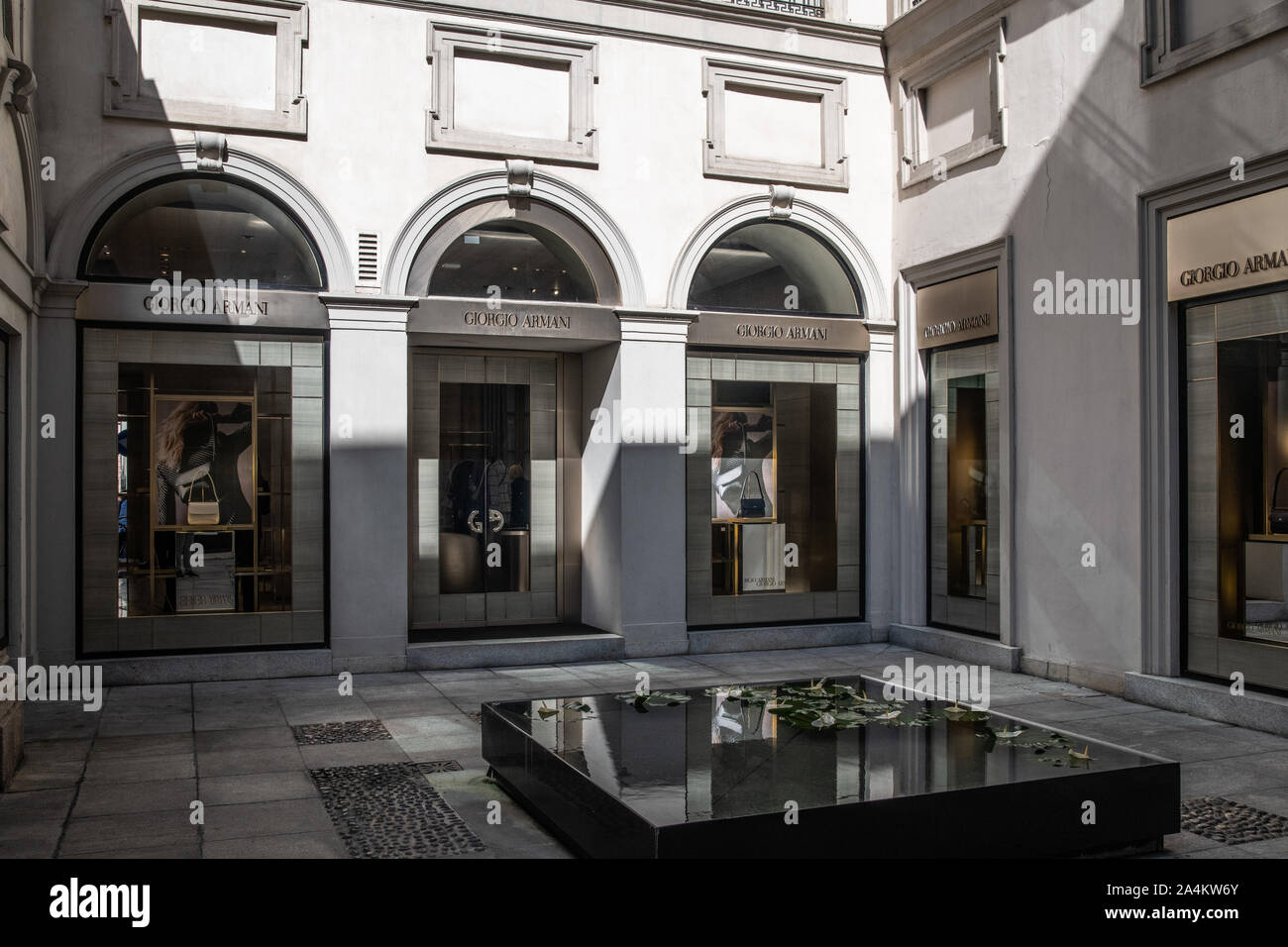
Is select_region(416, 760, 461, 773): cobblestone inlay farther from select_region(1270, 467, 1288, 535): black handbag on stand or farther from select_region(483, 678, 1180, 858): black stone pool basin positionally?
select_region(1270, 467, 1288, 535): black handbag on stand

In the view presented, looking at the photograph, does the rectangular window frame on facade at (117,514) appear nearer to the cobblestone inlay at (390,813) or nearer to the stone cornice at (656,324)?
the stone cornice at (656,324)

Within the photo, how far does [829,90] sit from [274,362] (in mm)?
6905

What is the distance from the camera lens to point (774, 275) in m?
13.3

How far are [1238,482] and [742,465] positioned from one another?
535 cm

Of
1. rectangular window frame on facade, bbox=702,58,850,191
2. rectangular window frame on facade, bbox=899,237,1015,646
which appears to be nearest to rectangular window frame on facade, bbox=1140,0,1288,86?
rectangular window frame on facade, bbox=899,237,1015,646

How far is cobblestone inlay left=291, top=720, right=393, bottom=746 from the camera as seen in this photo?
8.45 meters

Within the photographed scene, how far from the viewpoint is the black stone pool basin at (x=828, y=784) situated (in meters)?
4.93

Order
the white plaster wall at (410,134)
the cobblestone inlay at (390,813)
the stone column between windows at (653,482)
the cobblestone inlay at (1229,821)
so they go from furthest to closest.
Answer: the stone column between windows at (653,482) < the white plaster wall at (410,134) < the cobblestone inlay at (1229,821) < the cobblestone inlay at (390,813)

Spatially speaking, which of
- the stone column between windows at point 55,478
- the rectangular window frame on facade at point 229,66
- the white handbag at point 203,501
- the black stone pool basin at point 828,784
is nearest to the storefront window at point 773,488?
the white handbag at point 203,501

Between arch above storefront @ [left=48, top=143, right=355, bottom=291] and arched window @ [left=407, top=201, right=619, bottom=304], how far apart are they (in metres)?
0.83

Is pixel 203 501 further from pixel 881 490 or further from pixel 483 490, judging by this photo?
pixel 881 490

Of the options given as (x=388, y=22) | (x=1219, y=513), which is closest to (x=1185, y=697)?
(x=1219, y=513)

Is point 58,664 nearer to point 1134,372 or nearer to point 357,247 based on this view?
point 357,247

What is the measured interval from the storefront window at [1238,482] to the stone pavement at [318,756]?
0.77m
